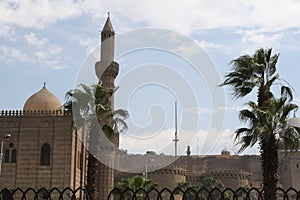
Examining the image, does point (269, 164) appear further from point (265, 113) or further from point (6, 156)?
point (6, 156)

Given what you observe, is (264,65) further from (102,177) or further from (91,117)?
(102,177)

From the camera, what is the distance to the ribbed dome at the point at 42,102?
128ft

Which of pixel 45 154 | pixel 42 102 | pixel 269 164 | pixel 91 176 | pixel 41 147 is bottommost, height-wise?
pixel 91 176

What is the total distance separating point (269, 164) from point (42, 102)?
28.7 m

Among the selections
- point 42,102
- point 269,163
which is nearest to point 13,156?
point 42,102

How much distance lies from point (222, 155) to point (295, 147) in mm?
A: 69158

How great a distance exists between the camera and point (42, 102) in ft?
128

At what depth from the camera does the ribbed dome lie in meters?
38.9

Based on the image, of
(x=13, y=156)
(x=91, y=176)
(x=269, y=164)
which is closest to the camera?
(x=269, y=164)

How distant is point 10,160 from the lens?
36.2 m

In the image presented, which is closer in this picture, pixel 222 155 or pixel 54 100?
pixel 54 100

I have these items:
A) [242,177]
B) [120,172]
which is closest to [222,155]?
[242,177]

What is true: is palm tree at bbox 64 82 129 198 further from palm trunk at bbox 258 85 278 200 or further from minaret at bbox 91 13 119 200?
minaret at bbox 91 13 119 200

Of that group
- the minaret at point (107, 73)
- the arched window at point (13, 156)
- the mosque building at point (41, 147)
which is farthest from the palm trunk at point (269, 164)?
the minaret at point (107, 73)
